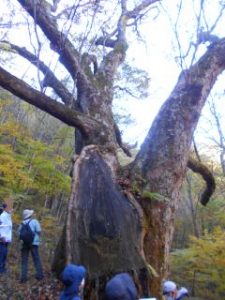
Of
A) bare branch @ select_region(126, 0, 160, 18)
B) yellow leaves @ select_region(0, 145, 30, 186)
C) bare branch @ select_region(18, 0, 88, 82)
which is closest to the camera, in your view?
bare branch @ select_region(18, 0, 88, 82)

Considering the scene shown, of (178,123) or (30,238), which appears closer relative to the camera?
(178,123)

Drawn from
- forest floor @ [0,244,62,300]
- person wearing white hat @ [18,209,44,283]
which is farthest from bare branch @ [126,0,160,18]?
forest floor @ [0,244,62,300]

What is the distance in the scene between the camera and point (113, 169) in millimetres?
5723

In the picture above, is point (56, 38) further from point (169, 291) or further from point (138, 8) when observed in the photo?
point (169, 291)

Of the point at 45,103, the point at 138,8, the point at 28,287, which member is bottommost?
the point at 28,287

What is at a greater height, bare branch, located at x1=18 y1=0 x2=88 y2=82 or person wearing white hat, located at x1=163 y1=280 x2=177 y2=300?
bare branch, located at x1=18 y1=0 x2=88 y2=82

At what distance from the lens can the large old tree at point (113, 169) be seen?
4734 mm

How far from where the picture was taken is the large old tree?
4734mm

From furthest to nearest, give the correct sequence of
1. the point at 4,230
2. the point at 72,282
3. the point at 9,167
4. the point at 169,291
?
the point at 9,167 → the point at 4,230 → the point at 169,291 → the point at 72,282

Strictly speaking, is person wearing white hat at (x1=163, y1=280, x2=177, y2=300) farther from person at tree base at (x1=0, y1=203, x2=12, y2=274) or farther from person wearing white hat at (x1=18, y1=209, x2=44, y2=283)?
person at tree base at (x1=0, y1=203, x2=12, y2=274)

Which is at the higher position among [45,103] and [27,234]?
[45,103]

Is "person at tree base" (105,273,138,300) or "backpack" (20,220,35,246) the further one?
"backpack" (20,220,35,246)

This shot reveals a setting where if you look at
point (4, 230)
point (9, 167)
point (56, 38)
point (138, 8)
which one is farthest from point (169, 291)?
point (9, 167)

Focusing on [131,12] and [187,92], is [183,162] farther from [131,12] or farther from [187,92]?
[131,12]
